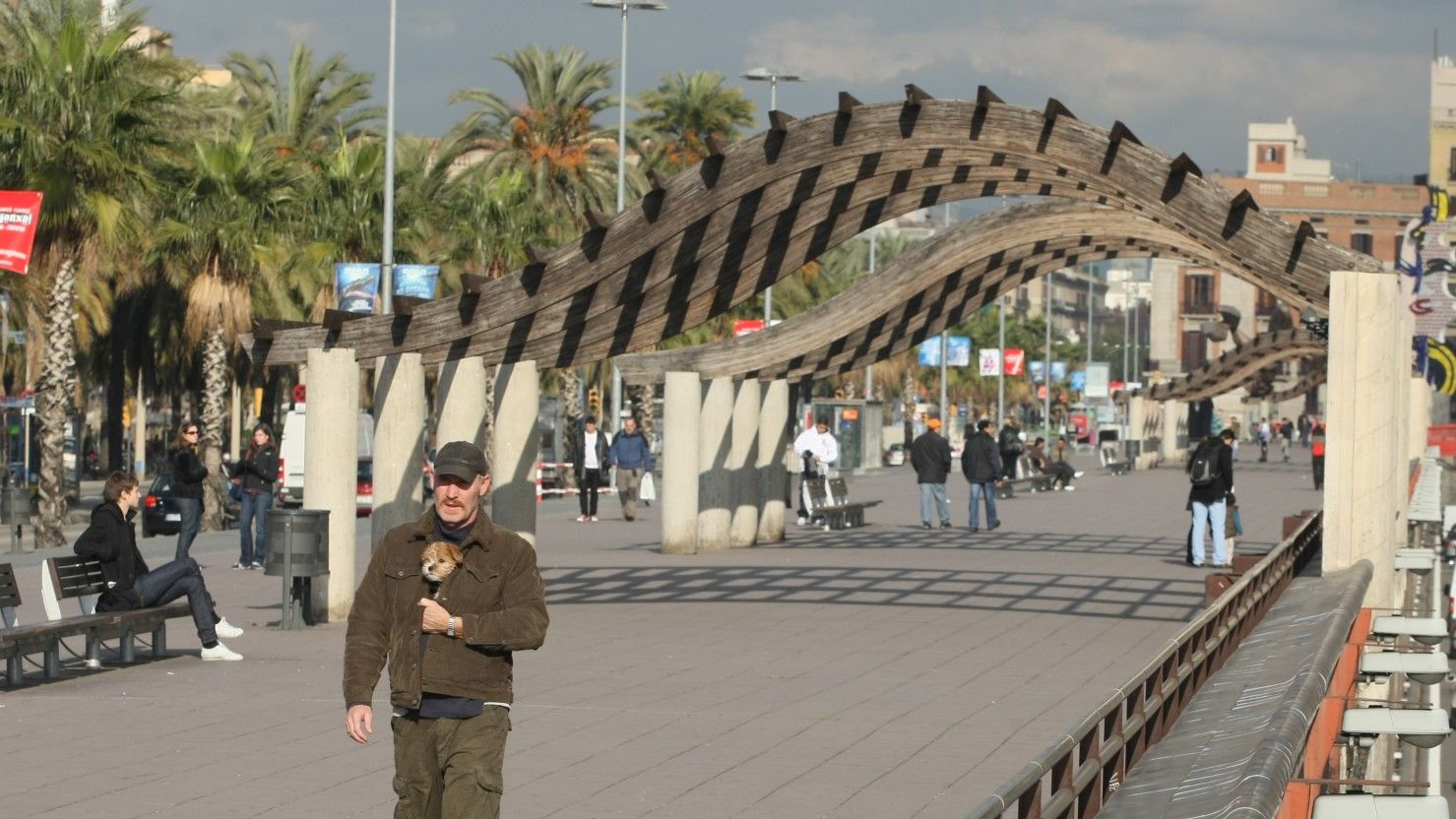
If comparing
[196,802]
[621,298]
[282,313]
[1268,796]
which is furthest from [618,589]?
[282,313]

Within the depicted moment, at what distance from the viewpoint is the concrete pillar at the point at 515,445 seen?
66.5 feet

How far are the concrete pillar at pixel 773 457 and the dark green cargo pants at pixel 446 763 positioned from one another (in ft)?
75.6

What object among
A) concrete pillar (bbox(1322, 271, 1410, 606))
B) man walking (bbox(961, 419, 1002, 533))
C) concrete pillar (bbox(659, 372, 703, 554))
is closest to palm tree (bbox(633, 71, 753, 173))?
man walking (bbox(961, 419, 1002, 533))

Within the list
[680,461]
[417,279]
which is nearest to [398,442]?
[680,461]

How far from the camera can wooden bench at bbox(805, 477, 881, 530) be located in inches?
1315

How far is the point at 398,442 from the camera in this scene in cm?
1878

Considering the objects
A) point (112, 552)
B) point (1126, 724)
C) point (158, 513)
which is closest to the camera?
point (1126, 724)

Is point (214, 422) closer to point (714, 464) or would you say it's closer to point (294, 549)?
point (714, 464)

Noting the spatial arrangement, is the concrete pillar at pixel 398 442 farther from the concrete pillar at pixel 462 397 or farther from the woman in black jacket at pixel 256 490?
the woman in black jacket at pixel 256 490

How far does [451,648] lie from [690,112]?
166 ft

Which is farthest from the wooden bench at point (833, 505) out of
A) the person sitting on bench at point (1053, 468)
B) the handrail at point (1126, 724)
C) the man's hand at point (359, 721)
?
the man's hand at point (359, 721)

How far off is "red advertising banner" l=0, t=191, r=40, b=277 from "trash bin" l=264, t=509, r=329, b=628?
264 inches

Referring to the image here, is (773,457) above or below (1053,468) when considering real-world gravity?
above

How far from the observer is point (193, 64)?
41.3m
